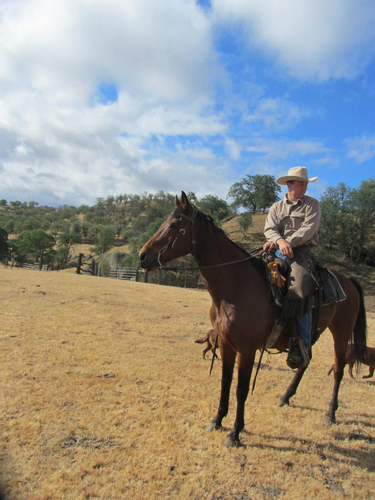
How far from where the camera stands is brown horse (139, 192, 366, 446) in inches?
158

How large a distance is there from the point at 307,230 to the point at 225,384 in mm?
2563

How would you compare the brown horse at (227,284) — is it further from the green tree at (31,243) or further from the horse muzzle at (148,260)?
the green tree at (31,243)

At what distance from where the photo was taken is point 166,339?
8.60m

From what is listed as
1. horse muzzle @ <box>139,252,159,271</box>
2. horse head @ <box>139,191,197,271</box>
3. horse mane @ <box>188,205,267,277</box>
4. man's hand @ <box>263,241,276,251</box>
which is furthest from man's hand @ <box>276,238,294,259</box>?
horse muzzle @ <box>139,252,159,271</box>

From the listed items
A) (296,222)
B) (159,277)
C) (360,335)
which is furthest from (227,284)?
(159,277)

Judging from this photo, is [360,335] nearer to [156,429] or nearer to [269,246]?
[269,246]

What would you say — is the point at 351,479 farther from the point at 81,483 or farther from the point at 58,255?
the point at 58,255

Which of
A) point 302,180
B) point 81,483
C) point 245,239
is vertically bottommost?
point 81,483

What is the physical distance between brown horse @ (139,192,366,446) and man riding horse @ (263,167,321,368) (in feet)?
0.91

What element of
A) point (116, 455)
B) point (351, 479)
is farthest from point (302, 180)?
point (116, 455)

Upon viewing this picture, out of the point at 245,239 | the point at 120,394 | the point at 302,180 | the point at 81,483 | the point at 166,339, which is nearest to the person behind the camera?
the point at 81,483

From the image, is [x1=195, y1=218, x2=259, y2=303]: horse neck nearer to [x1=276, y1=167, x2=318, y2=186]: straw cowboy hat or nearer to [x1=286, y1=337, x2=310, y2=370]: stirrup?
[x1=286, y1=337, x2=310, y2=370]: stirrup

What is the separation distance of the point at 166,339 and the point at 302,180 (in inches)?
234

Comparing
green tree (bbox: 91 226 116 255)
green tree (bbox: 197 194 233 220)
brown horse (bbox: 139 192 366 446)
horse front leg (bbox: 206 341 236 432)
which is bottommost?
horse front leg (bbox: 206 341 236 432)
